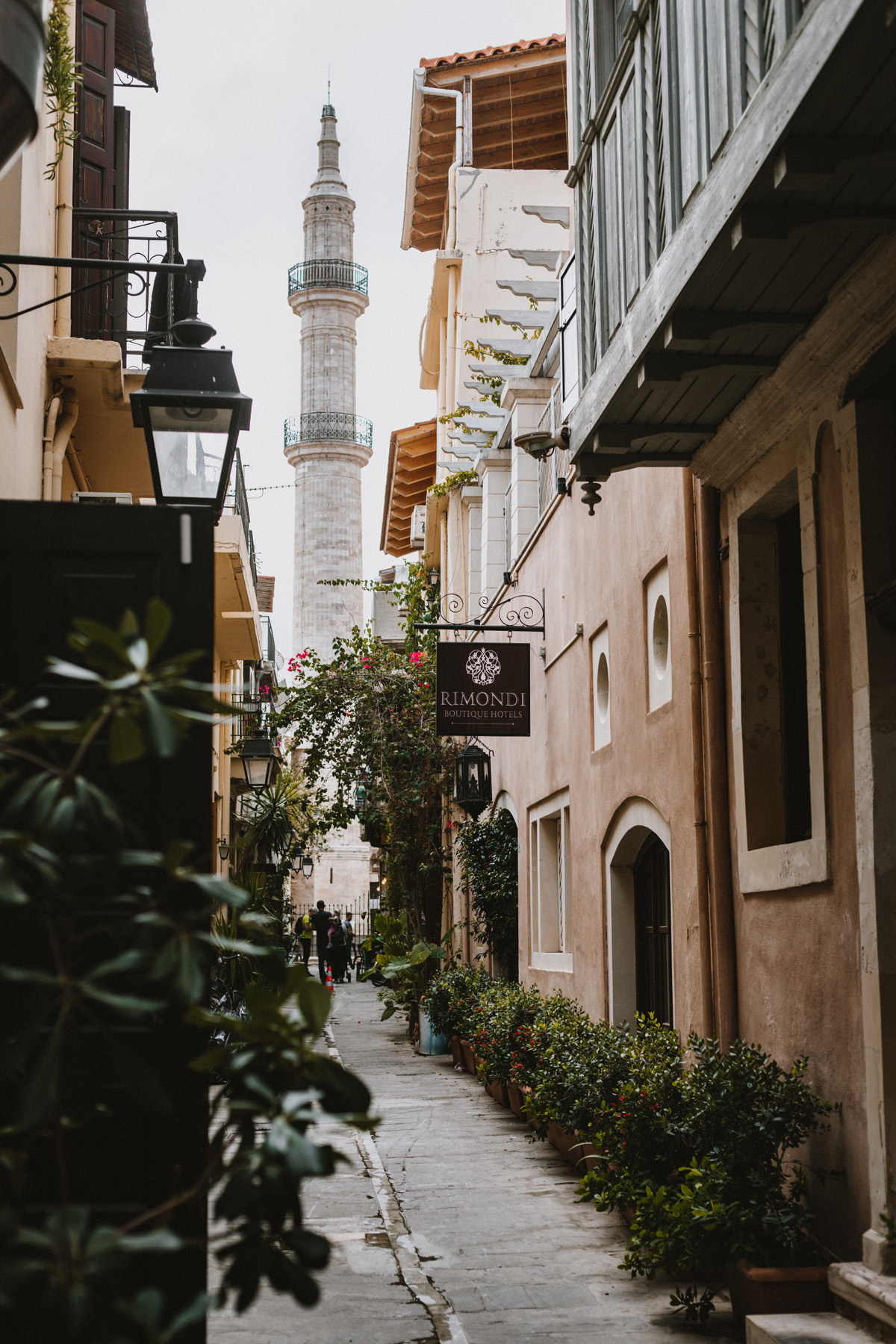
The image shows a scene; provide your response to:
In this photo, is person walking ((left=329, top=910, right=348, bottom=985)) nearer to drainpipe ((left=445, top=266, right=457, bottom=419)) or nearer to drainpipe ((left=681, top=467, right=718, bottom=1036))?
drainpipe ((left=445, top=266, right=457, bottom=419))

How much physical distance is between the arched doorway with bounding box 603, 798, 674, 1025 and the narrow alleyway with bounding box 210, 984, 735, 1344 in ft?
4.09

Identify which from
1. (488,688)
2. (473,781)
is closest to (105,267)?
(488,688)

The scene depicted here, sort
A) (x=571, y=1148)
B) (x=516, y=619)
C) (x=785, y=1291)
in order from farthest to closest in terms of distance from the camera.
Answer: (x=516, y=619) → (x=571, y=1148) → (x=785, y=1291)

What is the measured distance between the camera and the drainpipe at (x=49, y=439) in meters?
8.42

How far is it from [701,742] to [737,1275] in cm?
285

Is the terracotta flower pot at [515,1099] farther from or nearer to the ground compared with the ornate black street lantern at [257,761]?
nearer to the ground

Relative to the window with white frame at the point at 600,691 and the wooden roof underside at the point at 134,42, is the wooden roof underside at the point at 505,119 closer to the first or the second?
the wooden roof underside at the point at 134,42

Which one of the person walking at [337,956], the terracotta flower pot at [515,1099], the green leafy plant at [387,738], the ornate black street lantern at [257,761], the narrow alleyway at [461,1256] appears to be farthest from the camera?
the person walking at [337,956]

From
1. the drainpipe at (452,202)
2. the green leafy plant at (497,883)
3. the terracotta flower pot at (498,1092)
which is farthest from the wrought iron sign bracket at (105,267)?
the drainpipe at (452,202)

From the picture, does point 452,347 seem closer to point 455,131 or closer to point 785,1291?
point 455,131

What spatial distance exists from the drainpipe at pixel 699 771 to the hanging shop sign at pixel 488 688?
15.3ft

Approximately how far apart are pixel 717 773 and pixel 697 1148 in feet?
6.82

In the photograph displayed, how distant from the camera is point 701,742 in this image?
731cm

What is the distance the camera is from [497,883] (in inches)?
588
